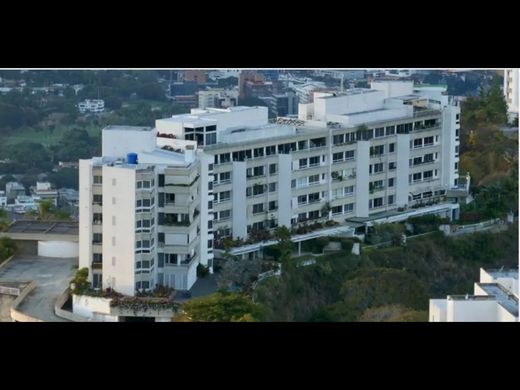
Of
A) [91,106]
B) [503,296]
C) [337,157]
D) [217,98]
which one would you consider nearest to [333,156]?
[337,157]

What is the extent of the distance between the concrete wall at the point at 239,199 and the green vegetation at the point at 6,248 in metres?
1.21

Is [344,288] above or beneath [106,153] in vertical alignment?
beneath

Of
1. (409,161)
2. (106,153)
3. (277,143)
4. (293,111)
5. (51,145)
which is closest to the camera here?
(106,153)

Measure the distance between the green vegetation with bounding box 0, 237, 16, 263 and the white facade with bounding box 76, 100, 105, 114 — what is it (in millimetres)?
5746

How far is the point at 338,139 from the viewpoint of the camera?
452 inches

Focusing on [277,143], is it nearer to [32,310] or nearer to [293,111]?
[32,310]

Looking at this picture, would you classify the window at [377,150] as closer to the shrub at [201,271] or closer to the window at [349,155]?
the window at [349,155]

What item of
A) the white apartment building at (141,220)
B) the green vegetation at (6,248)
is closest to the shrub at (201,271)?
the white apartment building at (141,220)

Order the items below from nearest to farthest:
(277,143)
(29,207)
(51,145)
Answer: (277,143), (29,207), (51,145)

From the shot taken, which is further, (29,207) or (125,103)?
(125,103)

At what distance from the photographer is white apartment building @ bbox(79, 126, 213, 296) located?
953cm

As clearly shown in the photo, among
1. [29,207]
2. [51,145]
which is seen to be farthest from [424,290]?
[51,145]

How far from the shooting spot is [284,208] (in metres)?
11.2

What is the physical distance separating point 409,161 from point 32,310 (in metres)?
3.23
